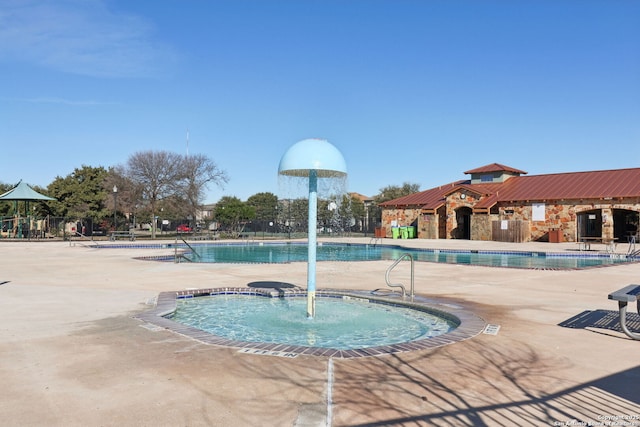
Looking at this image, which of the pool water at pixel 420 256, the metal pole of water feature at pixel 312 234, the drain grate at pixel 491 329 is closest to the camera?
the drain grate at pixel 491 329

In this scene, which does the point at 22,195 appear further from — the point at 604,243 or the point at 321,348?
the point at 604,243

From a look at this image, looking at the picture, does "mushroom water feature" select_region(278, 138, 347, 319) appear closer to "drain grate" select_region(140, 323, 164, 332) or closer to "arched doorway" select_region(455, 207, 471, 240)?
"drain grate" select_region(140, 323, 164, 332)

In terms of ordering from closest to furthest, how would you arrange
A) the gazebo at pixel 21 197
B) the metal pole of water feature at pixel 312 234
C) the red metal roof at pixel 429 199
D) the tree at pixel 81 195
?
1. the metal pole of water feature at pixel 312 234
2. the gazebo at pixel 21 197
3. the red metal roof at pixel 429 199
4. the tree at pixel 81 195

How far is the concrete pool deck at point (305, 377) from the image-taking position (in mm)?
3252

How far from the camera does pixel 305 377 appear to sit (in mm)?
4027

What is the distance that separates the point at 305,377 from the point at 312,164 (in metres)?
3.36

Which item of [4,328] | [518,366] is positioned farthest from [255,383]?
[4,328]

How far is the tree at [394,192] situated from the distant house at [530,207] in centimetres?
2020

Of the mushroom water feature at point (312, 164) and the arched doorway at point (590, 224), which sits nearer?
the mushroom water feature at point (312, 164)

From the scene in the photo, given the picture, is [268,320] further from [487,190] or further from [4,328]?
[487,190]

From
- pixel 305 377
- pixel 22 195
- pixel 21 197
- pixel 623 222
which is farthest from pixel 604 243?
pixel 22 195

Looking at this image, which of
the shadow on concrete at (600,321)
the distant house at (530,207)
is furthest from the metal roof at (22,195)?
the shadow on concrete at (600,321)

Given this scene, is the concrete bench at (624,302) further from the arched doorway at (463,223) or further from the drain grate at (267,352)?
the arched doorway at (463,223)

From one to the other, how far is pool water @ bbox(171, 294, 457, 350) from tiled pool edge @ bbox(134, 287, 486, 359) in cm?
14
